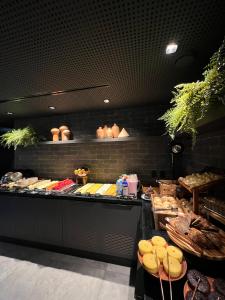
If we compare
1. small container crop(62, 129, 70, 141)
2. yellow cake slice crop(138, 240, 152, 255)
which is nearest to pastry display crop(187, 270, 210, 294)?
yellow cake slice crop(138, 240, 152, 255)

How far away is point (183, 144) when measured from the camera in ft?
8.47

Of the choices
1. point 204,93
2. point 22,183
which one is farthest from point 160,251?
point 22,183

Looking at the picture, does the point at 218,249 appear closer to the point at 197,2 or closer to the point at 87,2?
the point at 197,2

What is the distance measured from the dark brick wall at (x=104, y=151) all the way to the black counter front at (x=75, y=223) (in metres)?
0.89

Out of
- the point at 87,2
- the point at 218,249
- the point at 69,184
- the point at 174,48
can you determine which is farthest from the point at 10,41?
the point at 69,184

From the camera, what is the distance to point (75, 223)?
242 cm

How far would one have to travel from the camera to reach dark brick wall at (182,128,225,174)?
5.08 feet

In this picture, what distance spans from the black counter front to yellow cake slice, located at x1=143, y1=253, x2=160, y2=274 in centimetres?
113

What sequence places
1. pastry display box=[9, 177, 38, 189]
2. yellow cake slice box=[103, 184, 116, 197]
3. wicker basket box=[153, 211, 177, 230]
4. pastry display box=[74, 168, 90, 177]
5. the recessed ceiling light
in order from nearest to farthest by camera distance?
the recessed ceiling light < wicker basket box=[153, 211, 177, 230] < yellow cake slice box=[103, 184, 116, 197] < pastry display box=[9, 177, 38, 189] < pastry display box=[74, 168, 90, 177]

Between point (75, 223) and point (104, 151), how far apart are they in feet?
4.50

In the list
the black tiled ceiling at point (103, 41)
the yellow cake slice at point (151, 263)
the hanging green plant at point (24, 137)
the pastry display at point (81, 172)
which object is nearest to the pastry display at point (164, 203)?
the yellow cake slice at point (151, 263)

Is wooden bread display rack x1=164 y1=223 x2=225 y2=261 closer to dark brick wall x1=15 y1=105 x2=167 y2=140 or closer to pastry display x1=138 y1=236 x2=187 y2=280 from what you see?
pastry display x1=138 y1=236 x2=187 y2=280

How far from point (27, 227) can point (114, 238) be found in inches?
58.2

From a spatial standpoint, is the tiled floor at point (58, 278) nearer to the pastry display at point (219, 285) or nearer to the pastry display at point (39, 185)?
the pastry display at point (39, 185)
